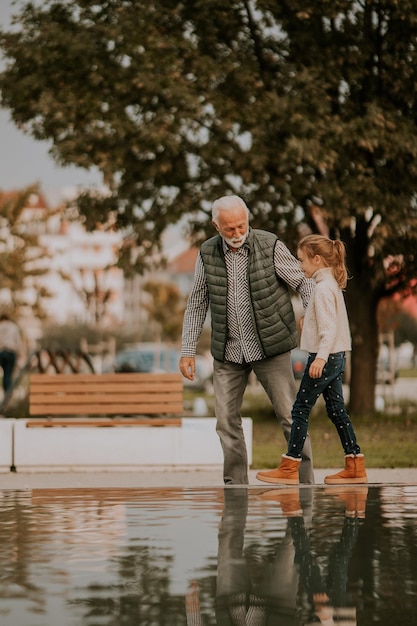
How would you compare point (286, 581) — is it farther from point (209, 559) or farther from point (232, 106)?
point (232, 106)

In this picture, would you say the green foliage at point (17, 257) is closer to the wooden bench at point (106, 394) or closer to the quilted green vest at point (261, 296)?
the wooden bench at point (106, 394)

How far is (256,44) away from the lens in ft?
71.4

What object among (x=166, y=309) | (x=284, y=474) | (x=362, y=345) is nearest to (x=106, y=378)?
(x=284, y=474)

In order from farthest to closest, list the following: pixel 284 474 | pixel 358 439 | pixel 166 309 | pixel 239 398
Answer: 1. pixel 166 309
2. pixel 358 439
3. pixel 239 398
4. pixel 284 474

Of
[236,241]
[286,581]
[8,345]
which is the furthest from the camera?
[8,345]

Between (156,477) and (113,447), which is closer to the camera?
(156,477)

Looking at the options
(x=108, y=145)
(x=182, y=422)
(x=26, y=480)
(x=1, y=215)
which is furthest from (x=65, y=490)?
(x=1, y=215)

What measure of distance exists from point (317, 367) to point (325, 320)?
0.73 feet

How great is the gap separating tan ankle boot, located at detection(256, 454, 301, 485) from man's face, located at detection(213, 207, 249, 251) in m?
1.12

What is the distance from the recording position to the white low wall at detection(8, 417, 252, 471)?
12.3 m

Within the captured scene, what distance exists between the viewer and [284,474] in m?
5.89

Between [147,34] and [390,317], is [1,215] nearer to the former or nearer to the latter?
[390,317]

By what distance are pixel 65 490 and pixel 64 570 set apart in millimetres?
1043

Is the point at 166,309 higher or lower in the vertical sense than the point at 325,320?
higher
